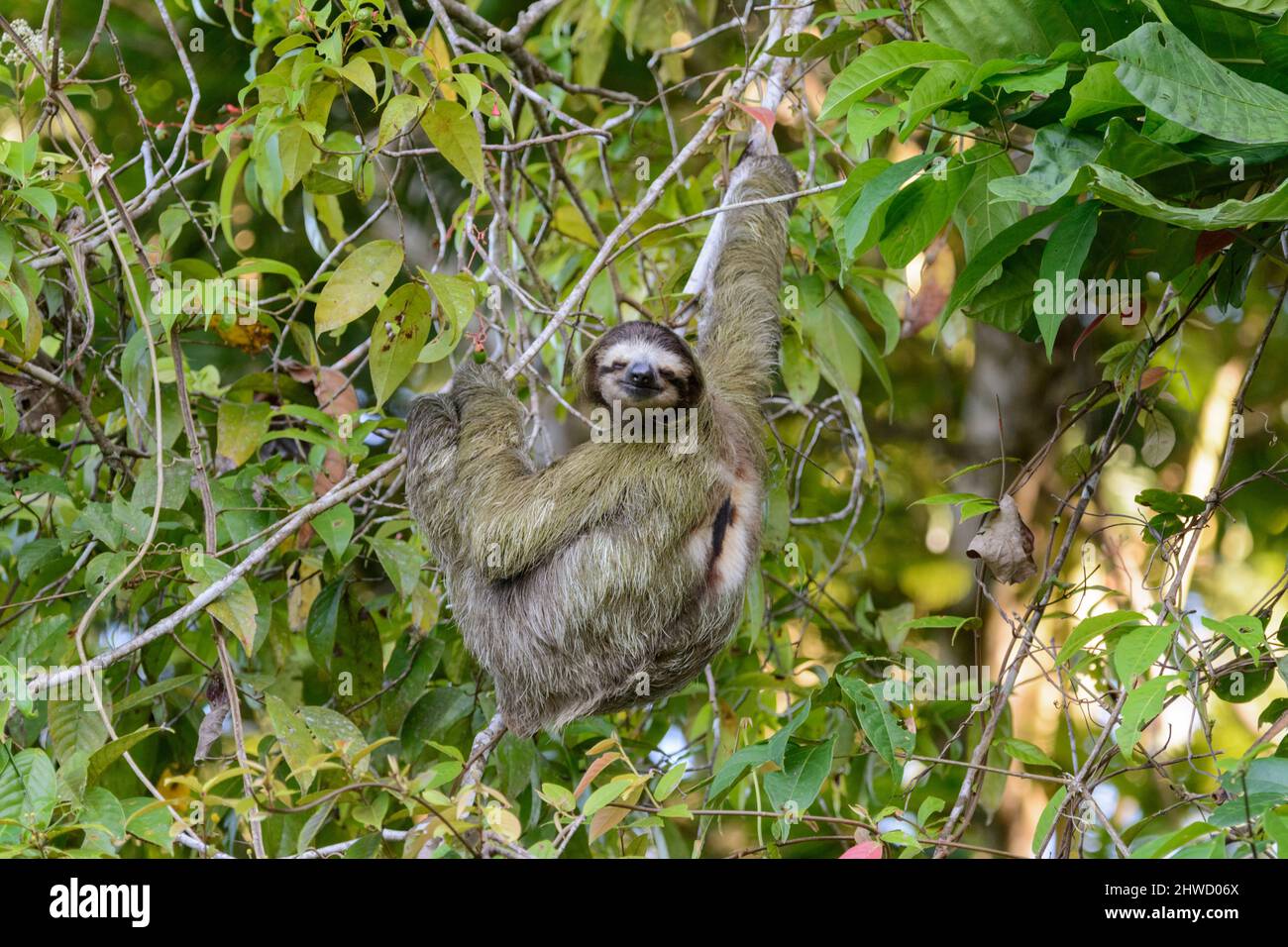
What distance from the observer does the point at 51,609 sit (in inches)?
237

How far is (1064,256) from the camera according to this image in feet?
14.0

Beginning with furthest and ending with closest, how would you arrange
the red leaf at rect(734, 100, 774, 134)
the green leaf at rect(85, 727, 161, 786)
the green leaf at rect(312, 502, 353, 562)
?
1. the red leaf at rect(734, 100, 774, 134)
2. the green leaf at rect(312, 502, 353, 562)
3. the green leaf at rect(85, 727, 161, 786)

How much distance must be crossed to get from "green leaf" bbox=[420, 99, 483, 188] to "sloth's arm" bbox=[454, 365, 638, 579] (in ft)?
4.23

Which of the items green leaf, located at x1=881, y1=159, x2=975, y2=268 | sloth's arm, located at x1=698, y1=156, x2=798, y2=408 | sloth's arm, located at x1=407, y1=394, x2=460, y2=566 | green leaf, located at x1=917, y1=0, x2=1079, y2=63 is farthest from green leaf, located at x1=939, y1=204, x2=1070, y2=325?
sloth's arm, located at x1=407, y1=394, x2=460, y2=566

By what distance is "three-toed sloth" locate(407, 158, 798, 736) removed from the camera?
18.0 feet

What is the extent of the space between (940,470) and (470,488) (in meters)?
6.64

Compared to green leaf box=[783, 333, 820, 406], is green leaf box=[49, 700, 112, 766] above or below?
below

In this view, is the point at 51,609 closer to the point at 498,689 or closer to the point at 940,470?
the point at 498,689

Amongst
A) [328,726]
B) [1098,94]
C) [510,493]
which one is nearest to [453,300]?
[510,493]

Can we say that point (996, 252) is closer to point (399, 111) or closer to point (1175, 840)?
point (1175, 840)

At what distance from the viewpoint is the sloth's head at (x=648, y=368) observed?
5484mm

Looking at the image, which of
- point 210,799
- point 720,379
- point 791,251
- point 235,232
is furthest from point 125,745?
point 235,232

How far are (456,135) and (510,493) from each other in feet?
5.65

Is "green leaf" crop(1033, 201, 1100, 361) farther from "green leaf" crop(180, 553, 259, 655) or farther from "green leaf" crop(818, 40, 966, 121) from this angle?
"green leaf" crop(180, 553, 259, 655)
